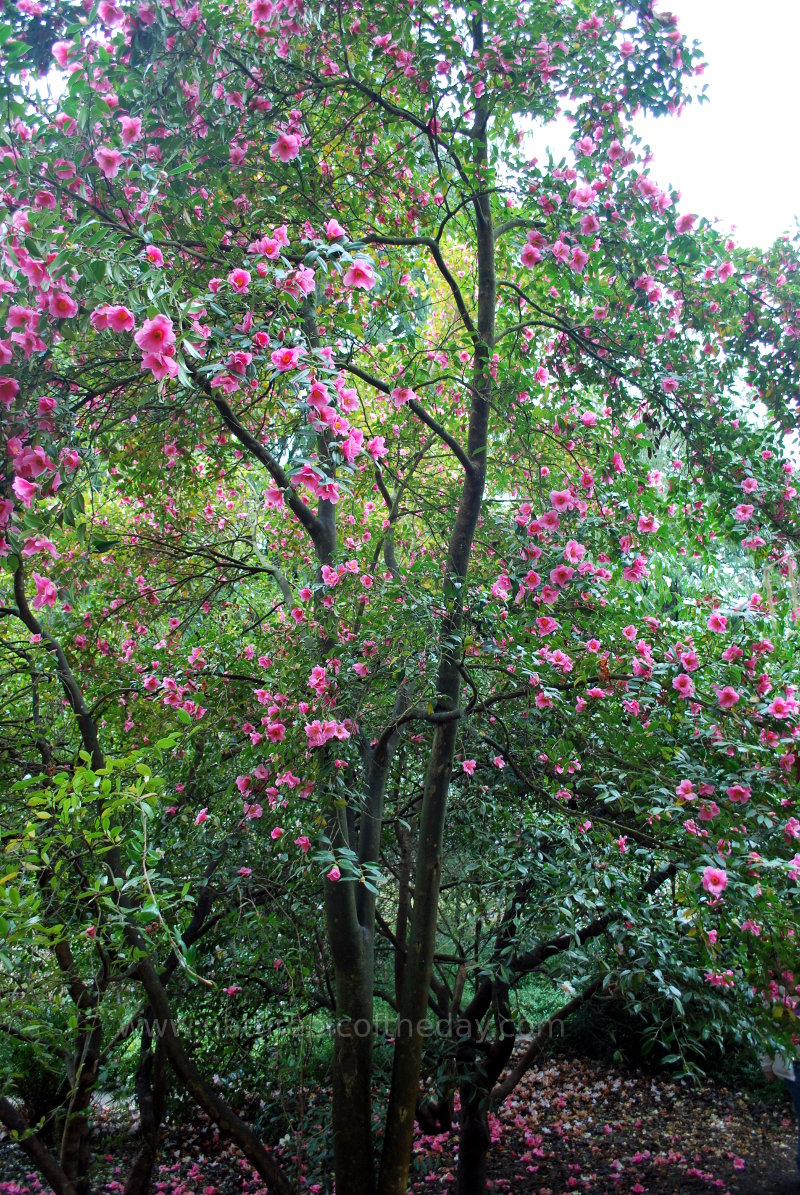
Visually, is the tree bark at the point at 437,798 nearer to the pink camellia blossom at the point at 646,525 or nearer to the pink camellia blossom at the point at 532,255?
the pink camellia blossom at the point at 532,255

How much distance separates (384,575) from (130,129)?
6.50 ft

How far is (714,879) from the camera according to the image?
2.26 metres

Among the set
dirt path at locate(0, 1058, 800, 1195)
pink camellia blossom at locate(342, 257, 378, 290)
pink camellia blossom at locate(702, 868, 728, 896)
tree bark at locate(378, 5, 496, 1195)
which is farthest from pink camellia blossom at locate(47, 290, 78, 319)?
dirt path at locate(0, 1058, 800, 1195)

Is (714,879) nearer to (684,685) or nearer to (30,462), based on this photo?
(684,685)

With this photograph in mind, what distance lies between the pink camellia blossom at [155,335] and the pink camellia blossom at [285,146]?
50.9 inches

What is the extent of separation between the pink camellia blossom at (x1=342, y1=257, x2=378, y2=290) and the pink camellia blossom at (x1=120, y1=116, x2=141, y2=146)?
739 millimetres

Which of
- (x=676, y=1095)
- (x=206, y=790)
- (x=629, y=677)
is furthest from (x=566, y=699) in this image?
(x=676, y=1095)

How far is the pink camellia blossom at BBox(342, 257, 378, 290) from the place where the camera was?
217 centimetres

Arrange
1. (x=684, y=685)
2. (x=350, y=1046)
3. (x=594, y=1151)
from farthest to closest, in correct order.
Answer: (x=594, y=1151), (x=350, y=1046), (x=684, y=685)

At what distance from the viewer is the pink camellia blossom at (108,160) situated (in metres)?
2.15

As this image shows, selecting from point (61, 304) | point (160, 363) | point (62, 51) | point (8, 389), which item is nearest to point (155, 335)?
point (160, 363)

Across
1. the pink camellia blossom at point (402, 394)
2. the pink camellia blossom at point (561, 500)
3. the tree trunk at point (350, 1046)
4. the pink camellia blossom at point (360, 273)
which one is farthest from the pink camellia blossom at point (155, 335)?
the tree trunk at point (350, 1046)

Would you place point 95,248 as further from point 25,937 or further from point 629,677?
point 629,677

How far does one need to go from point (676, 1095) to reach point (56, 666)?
17.6 feet
